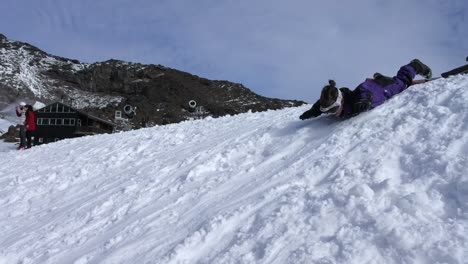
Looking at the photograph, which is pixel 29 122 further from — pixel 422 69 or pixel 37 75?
pixel 37 75

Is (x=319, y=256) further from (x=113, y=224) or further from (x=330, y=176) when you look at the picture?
(x=113, y=224)

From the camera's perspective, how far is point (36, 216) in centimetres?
638

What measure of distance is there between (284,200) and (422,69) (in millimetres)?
3807

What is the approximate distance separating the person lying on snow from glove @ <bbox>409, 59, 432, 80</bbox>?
25 centimetres

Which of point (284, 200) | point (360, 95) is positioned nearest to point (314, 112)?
point (360, 95)

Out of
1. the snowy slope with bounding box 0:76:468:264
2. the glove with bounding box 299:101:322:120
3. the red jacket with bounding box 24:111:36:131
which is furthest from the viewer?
the red jacket with bounding box 24:111:36:131

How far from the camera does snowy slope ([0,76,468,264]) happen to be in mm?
3171

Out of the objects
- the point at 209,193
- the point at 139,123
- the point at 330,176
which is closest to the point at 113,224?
the point at 209,193

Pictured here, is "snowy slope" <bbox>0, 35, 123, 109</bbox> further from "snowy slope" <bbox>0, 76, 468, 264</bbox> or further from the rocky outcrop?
"snowy slope" <bbox>0, 76, 468, 264</bbox>

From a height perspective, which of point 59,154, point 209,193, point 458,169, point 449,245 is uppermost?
point 458,169

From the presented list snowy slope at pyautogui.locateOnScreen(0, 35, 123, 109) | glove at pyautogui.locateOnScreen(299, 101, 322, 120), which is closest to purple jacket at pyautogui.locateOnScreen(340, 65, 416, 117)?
glove at pyautogui.locateOnScreen(299, 101, 322, 120)

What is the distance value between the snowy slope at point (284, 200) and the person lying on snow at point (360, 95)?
0.55 feet

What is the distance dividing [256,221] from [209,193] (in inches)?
52.0

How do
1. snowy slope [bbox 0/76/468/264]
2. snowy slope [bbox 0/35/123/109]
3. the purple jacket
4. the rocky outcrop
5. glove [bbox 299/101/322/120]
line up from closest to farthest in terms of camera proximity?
snowy slope [bbox 0/76/468/264] → the purple jacket → glove [bbox 299/101/322/120] → the rocky outcrop → snowy slope [bbox 0/35/123/109]
